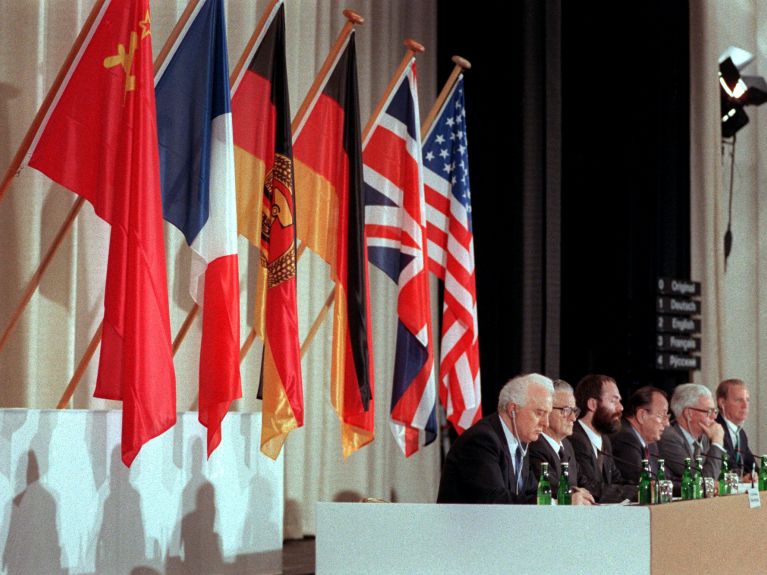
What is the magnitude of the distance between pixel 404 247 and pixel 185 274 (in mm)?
1789


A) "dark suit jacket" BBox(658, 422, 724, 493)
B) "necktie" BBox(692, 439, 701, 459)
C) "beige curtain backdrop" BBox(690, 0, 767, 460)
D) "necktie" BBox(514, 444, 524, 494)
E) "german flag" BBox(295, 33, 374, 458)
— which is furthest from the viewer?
"beige curtain backdrop" BBox(690, 0, 767, 460)

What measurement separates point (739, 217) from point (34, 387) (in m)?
8.21

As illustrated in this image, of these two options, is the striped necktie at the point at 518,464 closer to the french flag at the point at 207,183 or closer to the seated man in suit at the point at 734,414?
the french flag at the point at 207,183

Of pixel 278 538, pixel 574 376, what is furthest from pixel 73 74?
pixel 574 376

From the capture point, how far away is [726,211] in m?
12.8

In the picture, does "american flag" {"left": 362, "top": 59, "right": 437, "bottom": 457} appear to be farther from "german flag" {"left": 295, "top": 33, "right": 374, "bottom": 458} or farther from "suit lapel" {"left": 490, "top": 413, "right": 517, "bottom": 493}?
"suit lapel" {"left": 490, "top": 413, "right": 517, "bottom": 493}

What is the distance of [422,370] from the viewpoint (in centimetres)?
772

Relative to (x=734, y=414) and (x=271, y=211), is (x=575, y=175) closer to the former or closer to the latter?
(x=734, y=414)

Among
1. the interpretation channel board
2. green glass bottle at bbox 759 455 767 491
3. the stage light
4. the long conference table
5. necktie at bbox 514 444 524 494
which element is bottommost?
the long conference table

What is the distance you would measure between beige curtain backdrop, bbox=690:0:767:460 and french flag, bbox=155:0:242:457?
264 inches

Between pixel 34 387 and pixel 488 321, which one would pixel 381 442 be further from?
pixel 34 387

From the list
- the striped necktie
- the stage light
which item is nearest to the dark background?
the stage light

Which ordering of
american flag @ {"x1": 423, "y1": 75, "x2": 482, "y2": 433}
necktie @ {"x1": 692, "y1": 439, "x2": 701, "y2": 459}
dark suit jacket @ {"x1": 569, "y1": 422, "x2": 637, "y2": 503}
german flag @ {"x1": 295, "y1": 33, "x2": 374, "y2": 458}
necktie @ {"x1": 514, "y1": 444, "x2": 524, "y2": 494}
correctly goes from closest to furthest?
1. necktie @ {"x1": 514, "y1": 444, "x2": 524, "y2": 494}
2. dark suit jacket @ {"x1": 569, "y1": 422, "x2": 637, "y2": 503}
3. german flag @ {"x1": 295, "y1": 33, "x2": 374, "y2": 458}
4. necktie @ {"x1": 692, "y1": 439, "x2": 701, "y2": 459}
5. american flag @ {"x1": 423, "y1": 75, "x2": 482, "y2": 433}

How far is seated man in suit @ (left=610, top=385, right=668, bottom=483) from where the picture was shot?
287 inches
